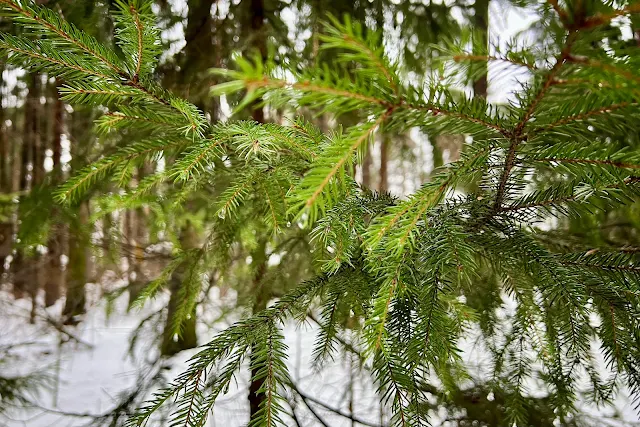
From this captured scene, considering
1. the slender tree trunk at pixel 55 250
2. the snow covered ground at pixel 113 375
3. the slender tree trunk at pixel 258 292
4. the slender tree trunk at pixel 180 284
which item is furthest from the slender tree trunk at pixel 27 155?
the slender tree trunk at pixel 258 292

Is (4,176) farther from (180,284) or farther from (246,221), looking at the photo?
(246,221)

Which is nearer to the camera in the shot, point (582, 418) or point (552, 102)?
point (552, 102)

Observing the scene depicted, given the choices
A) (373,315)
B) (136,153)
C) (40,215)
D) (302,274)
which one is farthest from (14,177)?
(373,315)

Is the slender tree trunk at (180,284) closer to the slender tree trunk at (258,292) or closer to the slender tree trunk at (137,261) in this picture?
the slender tree trunk at (137,261)

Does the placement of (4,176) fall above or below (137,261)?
above

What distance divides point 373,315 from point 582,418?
6.50 ft

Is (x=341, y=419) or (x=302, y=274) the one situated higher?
(x=302, y=274)

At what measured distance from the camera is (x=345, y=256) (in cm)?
96

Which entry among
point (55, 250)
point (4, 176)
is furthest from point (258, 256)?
point (4, 176)

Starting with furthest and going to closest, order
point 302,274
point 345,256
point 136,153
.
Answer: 1. point 302,274
2. point 136,153
3. point 345,256

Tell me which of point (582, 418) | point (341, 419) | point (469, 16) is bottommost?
point (341, 419)

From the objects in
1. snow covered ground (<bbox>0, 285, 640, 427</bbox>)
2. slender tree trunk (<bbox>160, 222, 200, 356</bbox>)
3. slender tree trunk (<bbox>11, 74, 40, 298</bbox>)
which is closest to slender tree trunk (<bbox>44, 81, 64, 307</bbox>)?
slender tree trunk (<bbox>11, 74, 40, 298</bbox>)

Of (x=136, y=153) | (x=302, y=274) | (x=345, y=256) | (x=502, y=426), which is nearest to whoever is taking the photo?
(x=345, y=256)

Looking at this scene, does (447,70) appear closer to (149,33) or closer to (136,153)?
(149,33)
